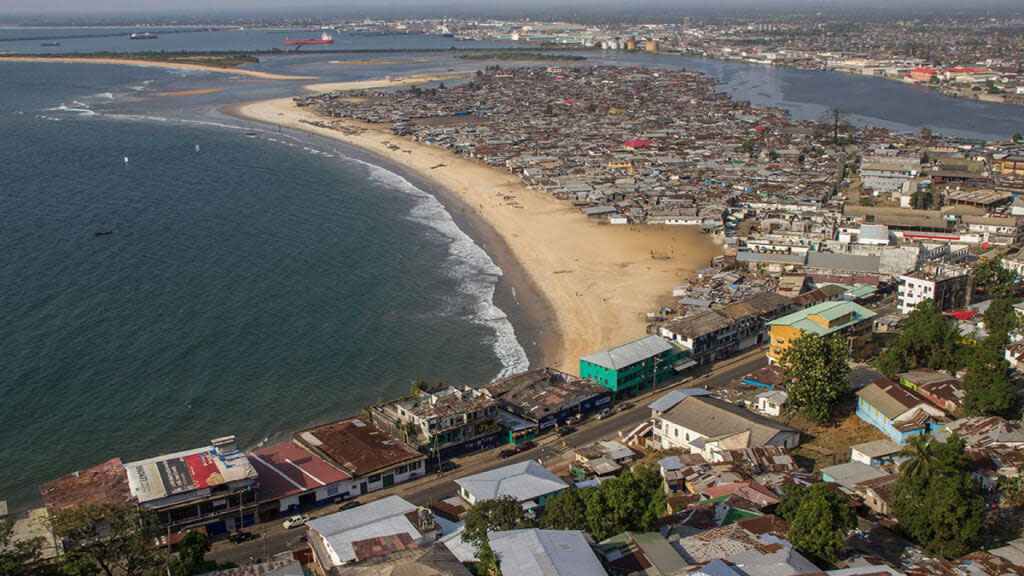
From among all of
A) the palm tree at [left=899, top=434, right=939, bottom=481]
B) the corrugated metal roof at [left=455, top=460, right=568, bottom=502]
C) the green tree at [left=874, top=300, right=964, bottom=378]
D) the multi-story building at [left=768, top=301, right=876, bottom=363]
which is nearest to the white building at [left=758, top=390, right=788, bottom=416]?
the multi-story building at [left=768, top=301, right=876, bottom=363]

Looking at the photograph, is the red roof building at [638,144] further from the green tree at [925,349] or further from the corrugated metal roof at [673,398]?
the corrugated metal roof at [673,398]

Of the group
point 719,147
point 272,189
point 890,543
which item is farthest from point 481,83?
point 890,543

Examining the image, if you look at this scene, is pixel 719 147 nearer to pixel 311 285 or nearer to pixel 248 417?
pixel 311 285

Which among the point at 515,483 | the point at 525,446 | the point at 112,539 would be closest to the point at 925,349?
the point at 525,446

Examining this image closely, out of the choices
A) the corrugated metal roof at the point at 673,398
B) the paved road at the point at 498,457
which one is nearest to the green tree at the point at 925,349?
the paved road at the point at 498,457

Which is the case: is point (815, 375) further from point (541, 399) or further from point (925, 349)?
point (541, 399)

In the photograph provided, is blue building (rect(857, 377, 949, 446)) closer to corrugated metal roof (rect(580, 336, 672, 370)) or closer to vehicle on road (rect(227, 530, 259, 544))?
corrugated metal roof (rect(580, 336, 672, 370))
